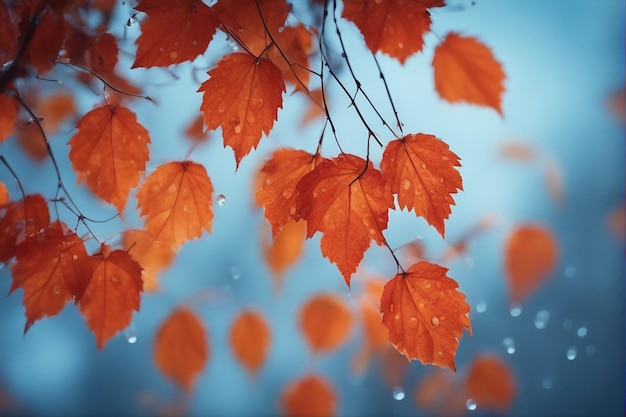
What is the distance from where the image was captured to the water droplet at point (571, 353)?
1.19 metres

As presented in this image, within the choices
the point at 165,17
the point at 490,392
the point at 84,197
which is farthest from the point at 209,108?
the point at 490,392

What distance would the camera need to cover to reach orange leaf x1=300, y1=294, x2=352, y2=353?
1166 mm

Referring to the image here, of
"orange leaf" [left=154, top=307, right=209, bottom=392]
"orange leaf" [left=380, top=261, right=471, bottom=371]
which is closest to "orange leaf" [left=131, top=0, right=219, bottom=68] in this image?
"orange leaf" [left=380, top=261, right=471, bottom=371]

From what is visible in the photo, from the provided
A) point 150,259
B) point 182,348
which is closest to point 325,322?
point 182,348

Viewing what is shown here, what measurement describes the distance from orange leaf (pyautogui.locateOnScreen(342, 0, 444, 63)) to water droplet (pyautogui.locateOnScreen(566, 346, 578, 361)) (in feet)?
3.38

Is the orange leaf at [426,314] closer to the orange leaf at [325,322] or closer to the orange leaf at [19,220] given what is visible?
the orange leaf at [19,220]

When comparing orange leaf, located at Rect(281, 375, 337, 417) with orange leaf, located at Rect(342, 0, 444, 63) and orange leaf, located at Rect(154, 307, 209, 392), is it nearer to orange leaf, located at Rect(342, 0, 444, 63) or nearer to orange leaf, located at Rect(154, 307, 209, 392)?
orange leaf, located at Rect(154, 307, 209, 392)

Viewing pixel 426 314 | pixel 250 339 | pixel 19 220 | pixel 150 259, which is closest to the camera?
pixel 426 314

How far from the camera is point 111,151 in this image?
19.7 inches

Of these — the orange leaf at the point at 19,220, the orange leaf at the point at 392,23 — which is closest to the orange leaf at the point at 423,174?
the orange leaf at the point at 392,23

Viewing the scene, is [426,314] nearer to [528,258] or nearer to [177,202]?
[177,202]

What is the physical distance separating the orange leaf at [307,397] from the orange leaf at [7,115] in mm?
988

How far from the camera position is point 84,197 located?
1.01 m

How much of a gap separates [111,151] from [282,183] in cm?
19
